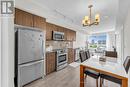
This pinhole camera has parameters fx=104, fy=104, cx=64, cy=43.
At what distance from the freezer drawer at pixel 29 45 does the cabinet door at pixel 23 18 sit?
9.0 inches

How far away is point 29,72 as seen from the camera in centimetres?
307

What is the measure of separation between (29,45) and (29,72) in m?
0.80

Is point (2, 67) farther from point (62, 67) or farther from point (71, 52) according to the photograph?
point (71, 52)

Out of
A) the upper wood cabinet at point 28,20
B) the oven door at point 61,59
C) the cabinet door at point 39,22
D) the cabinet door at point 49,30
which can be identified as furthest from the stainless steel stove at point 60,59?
the upper wood cabinet at point 28,20

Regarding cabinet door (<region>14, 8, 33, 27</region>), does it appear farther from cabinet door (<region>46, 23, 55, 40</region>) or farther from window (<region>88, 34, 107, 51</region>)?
window (<region>88, 34, 107, 51</region>)

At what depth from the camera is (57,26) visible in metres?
5.03

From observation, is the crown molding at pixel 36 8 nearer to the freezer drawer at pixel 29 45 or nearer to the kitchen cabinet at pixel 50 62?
the freezer drawer at pixel 29 45

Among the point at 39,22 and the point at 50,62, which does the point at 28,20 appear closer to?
the point at 39,22

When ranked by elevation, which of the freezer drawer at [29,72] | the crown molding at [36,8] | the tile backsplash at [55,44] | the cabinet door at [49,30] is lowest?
the freezer drawer at [29,72]

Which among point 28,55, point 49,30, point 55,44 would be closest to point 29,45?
point 28,55

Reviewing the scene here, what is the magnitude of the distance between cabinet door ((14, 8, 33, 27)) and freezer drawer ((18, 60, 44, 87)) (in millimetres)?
1196

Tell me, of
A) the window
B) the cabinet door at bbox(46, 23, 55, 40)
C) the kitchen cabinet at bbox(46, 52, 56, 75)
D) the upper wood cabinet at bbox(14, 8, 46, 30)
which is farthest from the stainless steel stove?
the window

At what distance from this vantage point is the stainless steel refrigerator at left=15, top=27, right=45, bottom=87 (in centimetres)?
Answer: 273

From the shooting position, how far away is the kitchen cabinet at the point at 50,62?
4047 mm
